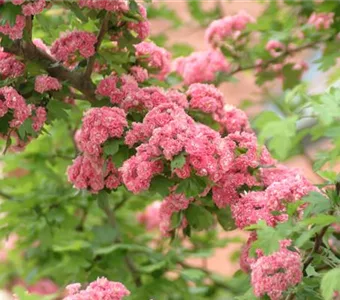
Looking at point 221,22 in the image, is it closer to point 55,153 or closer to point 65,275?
point 55,153

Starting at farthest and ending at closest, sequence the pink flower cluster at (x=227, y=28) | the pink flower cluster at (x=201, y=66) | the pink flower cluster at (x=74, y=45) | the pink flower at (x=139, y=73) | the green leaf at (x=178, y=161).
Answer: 1. the pink flower cluster at (x=227, y=28)
2. the pink flower cluster at (x=201, y=66)
3. the pink flower at (x=139, y=73)
4. the pink flower cluster at (x=74, y=45)
5. the green leaf at (x=178, y=161)

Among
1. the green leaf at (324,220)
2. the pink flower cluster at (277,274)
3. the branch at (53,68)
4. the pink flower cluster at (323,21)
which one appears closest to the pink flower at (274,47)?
the pink flower cluster at (323,21)

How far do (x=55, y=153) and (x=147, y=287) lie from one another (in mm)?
568

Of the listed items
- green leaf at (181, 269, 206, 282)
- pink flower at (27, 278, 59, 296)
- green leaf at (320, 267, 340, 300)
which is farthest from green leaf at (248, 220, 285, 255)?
pink flower at (27, 278, 59, 296)

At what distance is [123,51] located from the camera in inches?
68.7

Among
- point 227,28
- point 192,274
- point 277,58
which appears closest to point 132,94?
point 192,274

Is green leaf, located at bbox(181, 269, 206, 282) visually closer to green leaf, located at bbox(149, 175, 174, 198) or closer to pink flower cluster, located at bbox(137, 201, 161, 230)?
green leaf, located at bbox(149, 175, 174, 198)

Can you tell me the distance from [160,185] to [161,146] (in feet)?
0.29

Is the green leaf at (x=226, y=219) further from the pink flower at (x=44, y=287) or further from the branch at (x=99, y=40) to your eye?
the pink flower at (x=44, y=287)

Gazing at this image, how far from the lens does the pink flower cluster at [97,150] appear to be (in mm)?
1491

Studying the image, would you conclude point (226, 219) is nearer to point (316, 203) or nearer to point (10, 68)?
point (316, 203)

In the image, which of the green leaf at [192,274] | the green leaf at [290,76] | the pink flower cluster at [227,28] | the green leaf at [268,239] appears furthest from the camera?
the green leaf at [290,76]

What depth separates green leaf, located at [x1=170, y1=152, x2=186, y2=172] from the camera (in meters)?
1.36

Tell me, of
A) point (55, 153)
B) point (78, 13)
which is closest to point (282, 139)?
point (78, 13)
